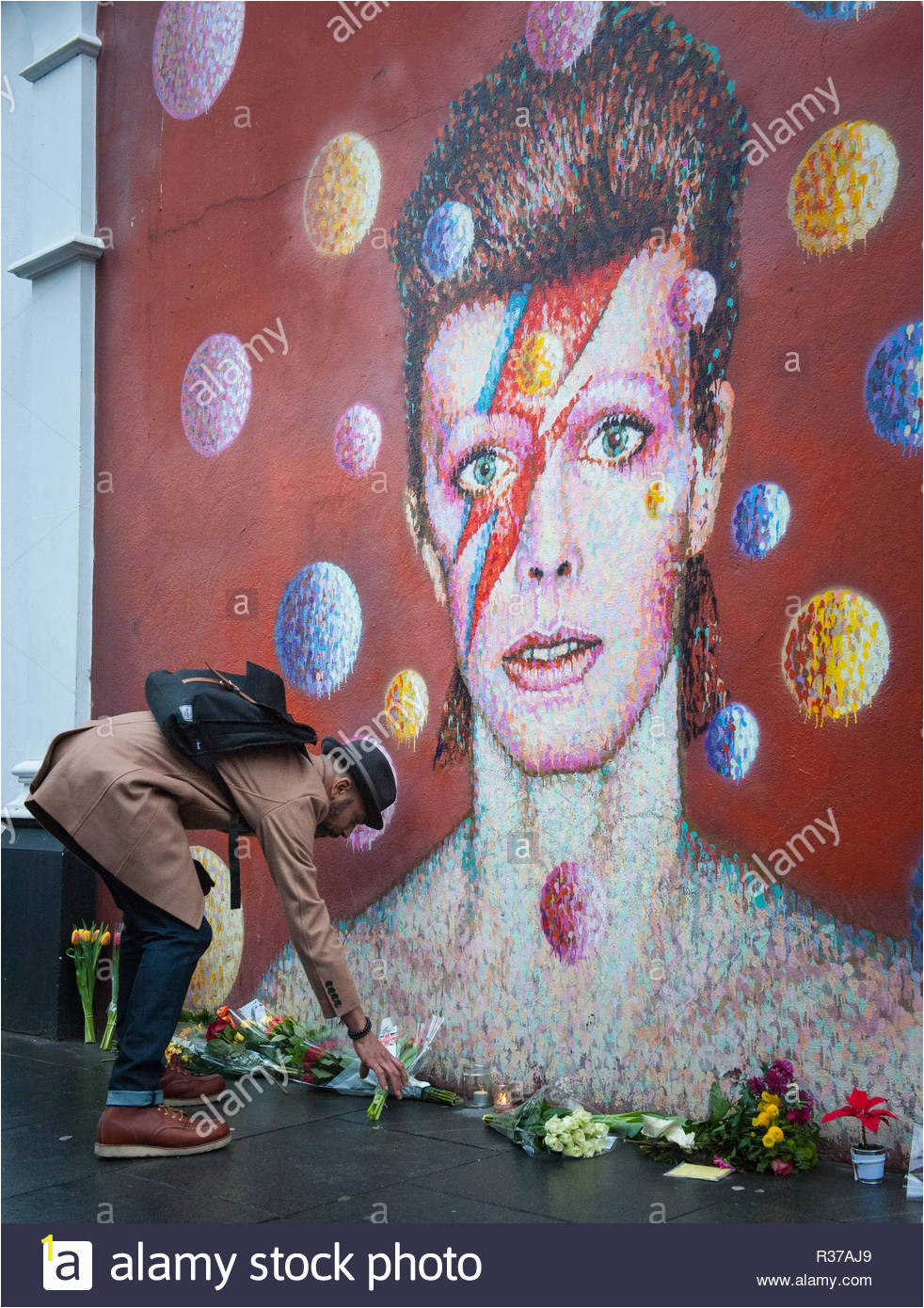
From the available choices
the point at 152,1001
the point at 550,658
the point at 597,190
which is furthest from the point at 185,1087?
the point at 597,190

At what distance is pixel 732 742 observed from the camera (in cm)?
406

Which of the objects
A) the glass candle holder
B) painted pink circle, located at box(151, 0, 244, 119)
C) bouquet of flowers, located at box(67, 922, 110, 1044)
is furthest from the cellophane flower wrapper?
painted pink circle, located at box(151, 0, 244, 119)

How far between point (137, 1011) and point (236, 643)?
2071 mm

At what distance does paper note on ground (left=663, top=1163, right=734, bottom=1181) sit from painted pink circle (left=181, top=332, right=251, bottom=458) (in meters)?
3.58

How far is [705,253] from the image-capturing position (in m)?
4.19

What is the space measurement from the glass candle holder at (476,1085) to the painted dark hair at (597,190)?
111 cm

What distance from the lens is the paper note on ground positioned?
12.0 feet

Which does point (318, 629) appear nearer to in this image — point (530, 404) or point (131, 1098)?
point (530, 404)

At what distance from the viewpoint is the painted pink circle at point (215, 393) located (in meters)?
5.81

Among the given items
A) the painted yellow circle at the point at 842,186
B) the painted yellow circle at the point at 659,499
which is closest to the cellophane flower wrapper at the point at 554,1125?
the painted yellow circle at the point at 659,499

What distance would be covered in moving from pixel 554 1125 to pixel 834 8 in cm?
345

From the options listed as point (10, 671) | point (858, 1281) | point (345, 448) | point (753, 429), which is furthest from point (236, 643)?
point (858, 1281)

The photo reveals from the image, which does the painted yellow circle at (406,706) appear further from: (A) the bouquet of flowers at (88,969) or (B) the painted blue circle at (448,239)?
(A) the bouquet of flowers at (88,969)

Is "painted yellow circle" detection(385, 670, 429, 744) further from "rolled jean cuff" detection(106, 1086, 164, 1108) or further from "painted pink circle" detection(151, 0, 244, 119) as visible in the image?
"painted pink circle" detection(151, 0, 244, 119)
